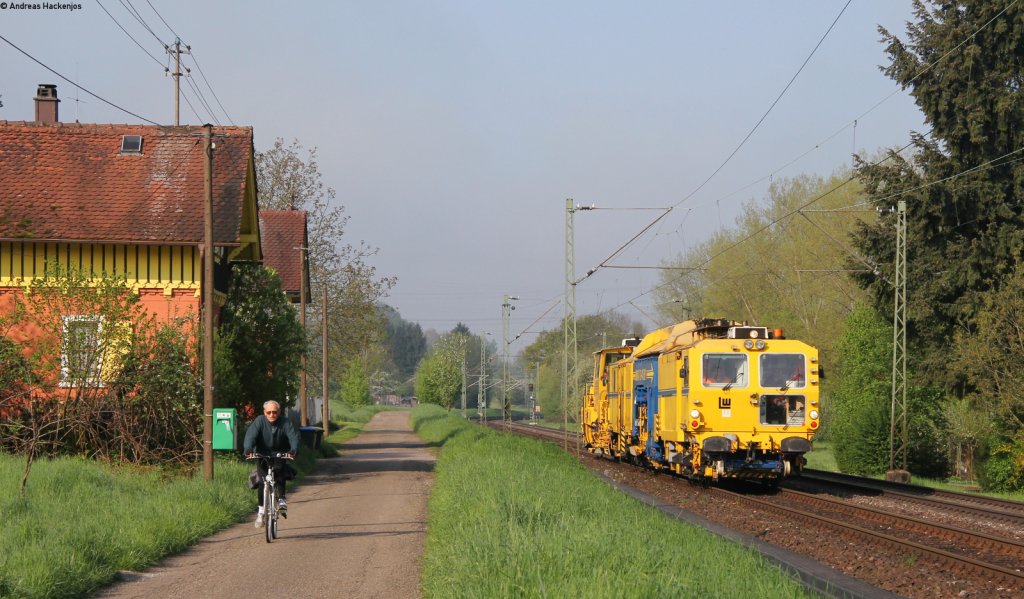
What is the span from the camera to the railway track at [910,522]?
13.2 metres

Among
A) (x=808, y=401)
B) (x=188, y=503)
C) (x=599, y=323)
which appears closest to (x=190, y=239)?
(x=188, y=503)

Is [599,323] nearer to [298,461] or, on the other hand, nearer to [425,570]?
[298,461]

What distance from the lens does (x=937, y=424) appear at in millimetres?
40625

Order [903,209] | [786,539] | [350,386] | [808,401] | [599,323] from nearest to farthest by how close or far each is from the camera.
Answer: [786,539]
[808,401]
[903,209]
[350,386]
[599,323]

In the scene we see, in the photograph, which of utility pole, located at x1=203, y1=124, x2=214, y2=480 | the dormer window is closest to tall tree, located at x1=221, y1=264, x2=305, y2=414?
the dormer window

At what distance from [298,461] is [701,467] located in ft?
34.7

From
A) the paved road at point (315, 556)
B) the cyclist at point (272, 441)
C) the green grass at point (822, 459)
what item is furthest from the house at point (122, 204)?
the green grass at point (822, 459)

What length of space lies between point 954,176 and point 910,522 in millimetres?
19255

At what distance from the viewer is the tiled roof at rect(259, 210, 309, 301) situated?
42188 mm

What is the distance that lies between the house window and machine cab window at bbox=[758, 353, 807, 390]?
13964 millimetres

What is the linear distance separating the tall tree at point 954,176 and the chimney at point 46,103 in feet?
82.0

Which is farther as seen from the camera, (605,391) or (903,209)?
(605,391)

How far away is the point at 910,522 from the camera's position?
17.3 meters

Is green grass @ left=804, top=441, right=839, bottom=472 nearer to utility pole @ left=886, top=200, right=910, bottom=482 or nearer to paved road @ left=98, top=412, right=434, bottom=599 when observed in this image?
utility pole @ left=886, top=200, right=910, bottom=482
